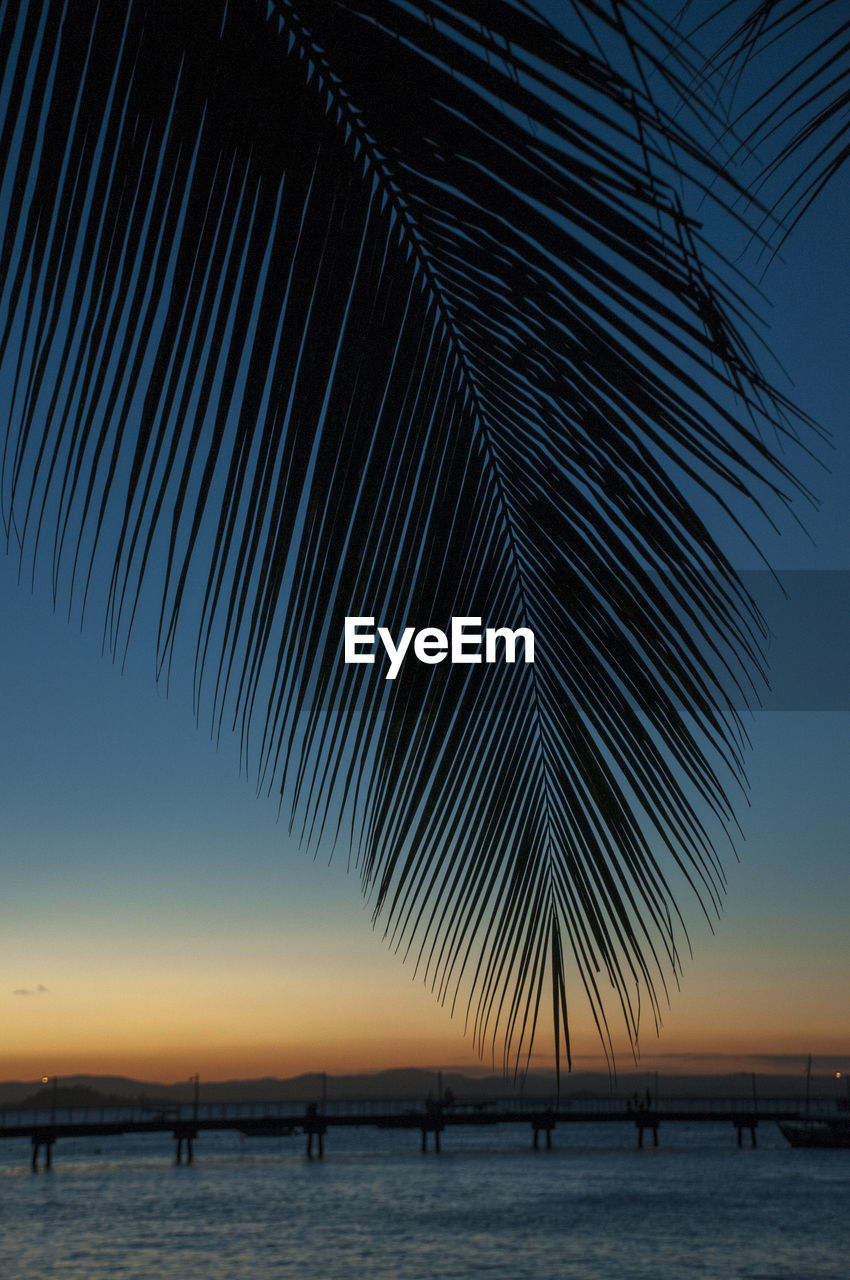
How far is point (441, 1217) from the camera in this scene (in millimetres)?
52344

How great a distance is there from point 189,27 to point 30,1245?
53099mm

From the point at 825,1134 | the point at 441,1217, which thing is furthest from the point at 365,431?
the point at 825,1134

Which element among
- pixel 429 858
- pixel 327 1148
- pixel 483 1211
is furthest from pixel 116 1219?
pixel 327 1148

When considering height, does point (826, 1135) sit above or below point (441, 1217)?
below

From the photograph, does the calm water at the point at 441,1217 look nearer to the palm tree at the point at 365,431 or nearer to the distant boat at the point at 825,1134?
the distant boat at the point at 825,1134

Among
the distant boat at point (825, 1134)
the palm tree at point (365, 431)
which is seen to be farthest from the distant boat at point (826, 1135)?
the palm tree at point (365, 431)

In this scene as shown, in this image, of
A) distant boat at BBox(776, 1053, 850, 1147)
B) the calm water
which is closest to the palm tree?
the calm water

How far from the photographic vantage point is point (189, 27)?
1.17m

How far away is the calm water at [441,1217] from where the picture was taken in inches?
1565

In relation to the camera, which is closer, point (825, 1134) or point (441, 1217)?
point (441, 1217)

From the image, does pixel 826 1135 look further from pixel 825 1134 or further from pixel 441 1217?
pixel 441 1217

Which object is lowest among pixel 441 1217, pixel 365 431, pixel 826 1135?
pixel 826 1135

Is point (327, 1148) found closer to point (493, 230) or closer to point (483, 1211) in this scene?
point (483, 1211)

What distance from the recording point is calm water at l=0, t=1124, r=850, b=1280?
39.8 metres
